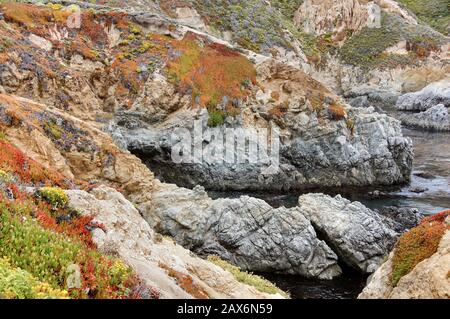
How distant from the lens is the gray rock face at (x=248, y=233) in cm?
2842

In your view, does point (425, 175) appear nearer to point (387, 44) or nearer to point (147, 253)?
point (147, 253)

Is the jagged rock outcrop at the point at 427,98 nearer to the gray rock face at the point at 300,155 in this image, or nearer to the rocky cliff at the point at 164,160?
the rocky cliff at the point at 164,160

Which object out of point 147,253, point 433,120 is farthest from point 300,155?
point 433,120

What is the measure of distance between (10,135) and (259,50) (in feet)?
233

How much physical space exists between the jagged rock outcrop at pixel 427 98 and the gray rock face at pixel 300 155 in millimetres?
46403

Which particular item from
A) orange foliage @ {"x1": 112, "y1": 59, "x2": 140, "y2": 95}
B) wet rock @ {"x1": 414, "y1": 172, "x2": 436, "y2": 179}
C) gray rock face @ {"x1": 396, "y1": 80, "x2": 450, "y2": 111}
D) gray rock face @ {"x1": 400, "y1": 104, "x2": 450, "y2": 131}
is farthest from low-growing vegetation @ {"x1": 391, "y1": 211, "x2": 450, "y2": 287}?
gray rock face @ {"x1": 396, "y1": 80, "x2": 450, "y2": 111}

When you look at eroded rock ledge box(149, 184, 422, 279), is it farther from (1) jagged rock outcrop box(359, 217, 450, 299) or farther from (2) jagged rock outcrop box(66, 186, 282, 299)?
(1) jagged rock outcrop box(359, 217, 450, 299)

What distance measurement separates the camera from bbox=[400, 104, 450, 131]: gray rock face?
77.6m

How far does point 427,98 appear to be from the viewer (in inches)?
3716

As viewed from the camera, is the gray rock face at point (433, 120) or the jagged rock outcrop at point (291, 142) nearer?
the jagged rock outcrop at point (291, 142)

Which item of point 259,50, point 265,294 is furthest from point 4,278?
point 259,50

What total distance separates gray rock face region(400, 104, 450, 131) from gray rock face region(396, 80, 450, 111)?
9309 mm

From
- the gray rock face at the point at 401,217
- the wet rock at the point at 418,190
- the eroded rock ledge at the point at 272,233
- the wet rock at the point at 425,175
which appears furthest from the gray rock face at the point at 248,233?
the wet rock at the point at 425,175
